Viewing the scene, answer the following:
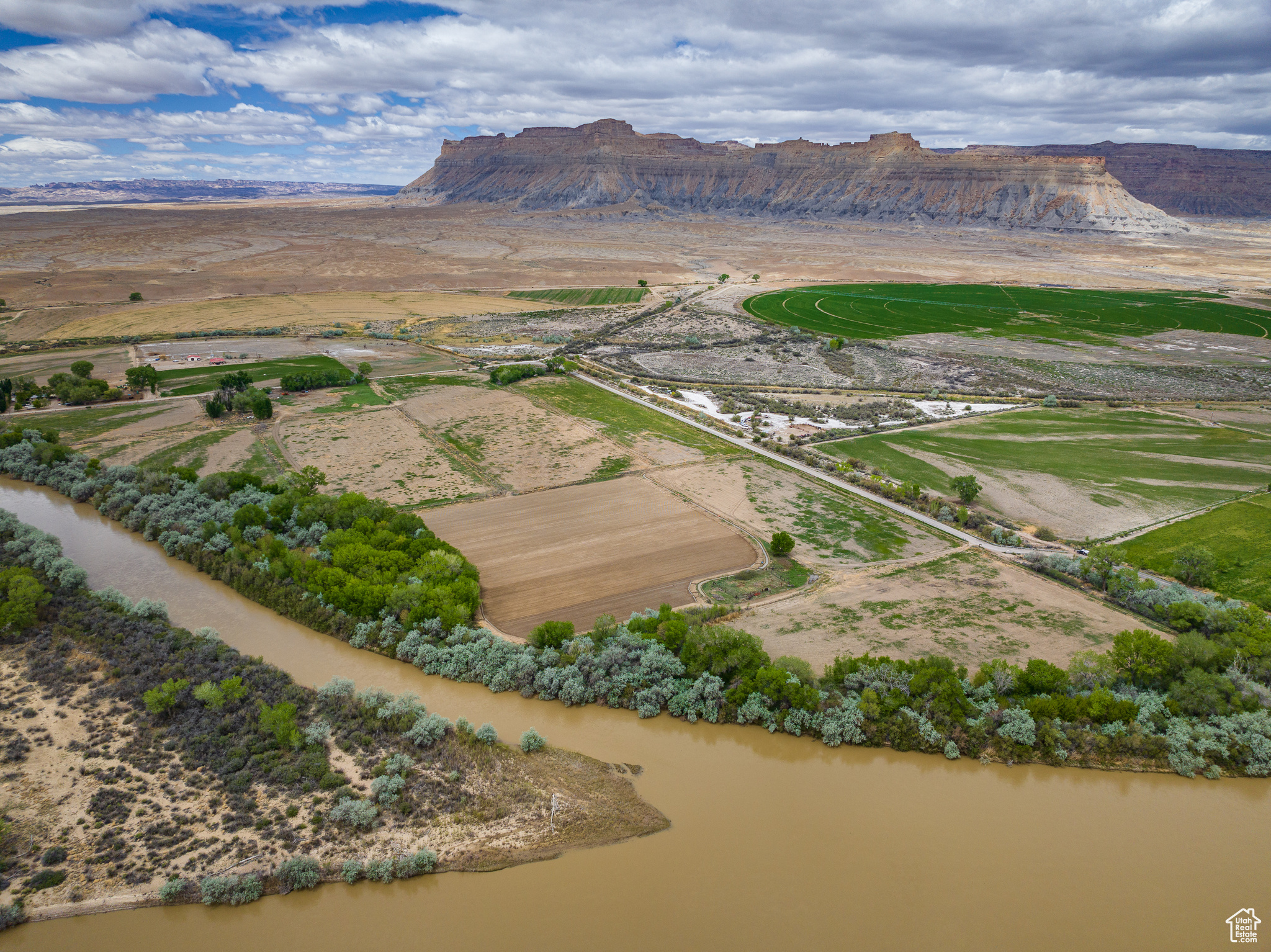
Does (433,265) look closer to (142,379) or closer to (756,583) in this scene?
(142,379)

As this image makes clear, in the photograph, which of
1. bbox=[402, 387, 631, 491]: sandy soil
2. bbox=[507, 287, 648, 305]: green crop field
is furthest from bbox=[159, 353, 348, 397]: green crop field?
bbox=[507, 287, 648, 305]: green crop field

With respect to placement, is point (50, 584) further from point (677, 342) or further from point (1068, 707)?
point (677, 342)

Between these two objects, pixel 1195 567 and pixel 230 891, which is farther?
pixel 1195 567

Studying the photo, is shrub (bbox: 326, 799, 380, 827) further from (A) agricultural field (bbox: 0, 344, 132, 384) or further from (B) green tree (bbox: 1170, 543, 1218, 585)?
(A) agricultural field (bbox: 0, 344, 132, 384)

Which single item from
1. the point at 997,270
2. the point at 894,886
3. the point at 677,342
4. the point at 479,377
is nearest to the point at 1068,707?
the point at 894,886

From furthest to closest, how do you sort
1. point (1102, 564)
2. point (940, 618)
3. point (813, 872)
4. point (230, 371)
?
point (230, 371), point (1102, 564), point (940, 618), point (813, 872)

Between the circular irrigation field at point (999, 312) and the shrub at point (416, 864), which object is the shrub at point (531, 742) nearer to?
the shrub at point (416, 864)

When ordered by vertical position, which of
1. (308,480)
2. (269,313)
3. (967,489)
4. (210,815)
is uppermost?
(269,313)

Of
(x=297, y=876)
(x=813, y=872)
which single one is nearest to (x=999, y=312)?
(x=813, y=872)
